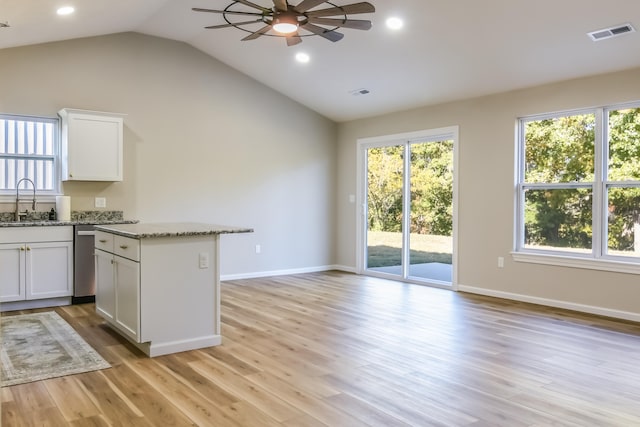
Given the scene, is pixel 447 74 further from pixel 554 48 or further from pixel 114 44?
pixel 114 44

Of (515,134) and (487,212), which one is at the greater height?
(515,134)

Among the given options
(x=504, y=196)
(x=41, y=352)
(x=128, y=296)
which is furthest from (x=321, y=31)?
(x=41, y=352)

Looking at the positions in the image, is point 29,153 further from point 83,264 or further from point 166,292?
point 166,292

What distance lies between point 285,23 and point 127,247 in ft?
6.70

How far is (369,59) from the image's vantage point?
5.78 m

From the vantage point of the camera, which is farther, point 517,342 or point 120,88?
point 120,88

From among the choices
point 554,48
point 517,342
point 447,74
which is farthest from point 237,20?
point 517,342

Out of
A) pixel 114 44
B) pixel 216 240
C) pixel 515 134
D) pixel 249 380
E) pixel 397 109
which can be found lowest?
pixel 249 380

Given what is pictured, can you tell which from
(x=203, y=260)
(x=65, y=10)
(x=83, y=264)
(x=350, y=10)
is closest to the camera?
(x=350, y=10)

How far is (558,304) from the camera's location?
5316mm

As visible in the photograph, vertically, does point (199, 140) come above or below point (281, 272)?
above

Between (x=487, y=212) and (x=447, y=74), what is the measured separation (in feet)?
5.63

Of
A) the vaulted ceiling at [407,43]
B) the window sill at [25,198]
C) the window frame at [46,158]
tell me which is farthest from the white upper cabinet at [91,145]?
the vaulted ceiling at [407,43]

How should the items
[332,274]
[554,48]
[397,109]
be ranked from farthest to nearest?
1. [332,274]
2. [397,109]
3. [554,48]
